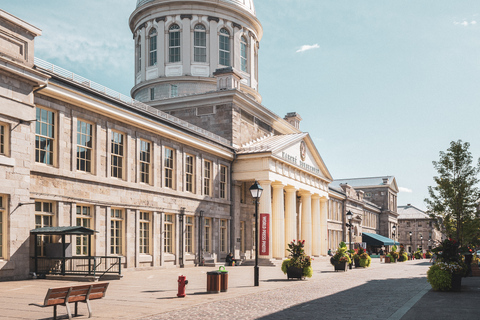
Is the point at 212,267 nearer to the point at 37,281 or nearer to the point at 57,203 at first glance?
the point at 57,203

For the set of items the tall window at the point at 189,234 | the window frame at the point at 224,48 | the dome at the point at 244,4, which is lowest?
the tall window at the point at 189,234

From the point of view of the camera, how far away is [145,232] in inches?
1252

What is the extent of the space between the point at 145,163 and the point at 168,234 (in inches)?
194

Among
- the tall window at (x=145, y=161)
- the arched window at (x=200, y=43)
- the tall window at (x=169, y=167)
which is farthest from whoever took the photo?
the arched window at (x=200, y=43)

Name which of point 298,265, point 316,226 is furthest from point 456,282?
point 316,226

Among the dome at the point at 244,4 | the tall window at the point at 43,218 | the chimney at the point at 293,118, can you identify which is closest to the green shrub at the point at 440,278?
the tall window at the point at 43,218

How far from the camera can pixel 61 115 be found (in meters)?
25.2

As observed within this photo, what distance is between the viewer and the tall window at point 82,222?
85.9 ft

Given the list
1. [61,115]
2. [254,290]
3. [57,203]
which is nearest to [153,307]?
[254,290]

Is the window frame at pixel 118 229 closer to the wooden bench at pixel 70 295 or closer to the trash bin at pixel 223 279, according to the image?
the trash bin at pixel 223 279

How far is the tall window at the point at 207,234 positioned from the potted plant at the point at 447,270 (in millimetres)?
20305

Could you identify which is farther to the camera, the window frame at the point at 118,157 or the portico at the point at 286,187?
the portico at the point at 286,187

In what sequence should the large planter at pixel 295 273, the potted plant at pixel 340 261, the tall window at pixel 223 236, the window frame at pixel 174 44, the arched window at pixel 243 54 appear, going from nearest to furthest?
the large planter at pixel 295 273 → the potted plant at pixel 340 261 → the tall window at pixel 223 236 → the window frame at pixel 174 44 → the arched window at pixel 243 54

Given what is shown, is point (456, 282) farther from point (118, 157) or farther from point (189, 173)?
point (189, 173)
